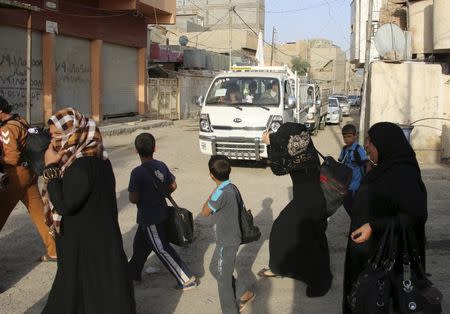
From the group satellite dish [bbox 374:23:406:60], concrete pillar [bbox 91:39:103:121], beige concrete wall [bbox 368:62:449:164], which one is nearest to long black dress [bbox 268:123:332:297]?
beige concrete wall [bbox 368:62:449:164]

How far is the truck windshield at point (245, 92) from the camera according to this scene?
11219 millimetres

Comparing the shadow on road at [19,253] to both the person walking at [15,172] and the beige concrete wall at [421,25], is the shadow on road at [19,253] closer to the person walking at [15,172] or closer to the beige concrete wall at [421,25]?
the person walking at [15,172]

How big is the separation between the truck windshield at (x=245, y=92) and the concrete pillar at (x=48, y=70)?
6652mm

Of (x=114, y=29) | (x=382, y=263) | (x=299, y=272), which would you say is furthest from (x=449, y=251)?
(x=114, y=29)

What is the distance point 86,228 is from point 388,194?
5.56 feet

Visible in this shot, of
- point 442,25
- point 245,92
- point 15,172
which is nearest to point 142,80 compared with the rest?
point 245,92

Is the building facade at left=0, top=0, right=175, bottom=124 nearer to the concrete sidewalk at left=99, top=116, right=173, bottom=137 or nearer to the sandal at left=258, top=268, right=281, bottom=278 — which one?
the concrete sidewalk at left=99, top=116, right=173, bottom=137

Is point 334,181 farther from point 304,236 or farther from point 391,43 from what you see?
point 391,43

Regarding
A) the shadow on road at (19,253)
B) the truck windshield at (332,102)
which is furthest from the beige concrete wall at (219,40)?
the shadow on road at (19,253)

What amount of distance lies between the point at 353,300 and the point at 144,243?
2184mm

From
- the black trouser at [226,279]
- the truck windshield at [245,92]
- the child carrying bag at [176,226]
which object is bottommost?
the black trouser at [226,279]

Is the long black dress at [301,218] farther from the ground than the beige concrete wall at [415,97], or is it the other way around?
the beige concrete wall at [415,97]

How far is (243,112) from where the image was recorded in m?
10.9

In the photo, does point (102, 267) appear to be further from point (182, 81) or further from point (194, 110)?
point (194, 110)
